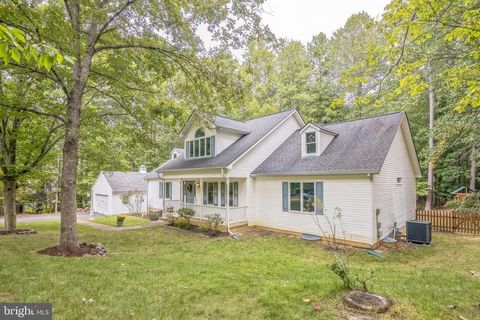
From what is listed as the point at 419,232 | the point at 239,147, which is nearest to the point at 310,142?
the point at 239,147

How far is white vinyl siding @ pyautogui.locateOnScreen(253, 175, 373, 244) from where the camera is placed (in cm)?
962

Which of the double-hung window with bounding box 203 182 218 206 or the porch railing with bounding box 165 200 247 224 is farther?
the double-hung window with bounding box 203 182 218 206

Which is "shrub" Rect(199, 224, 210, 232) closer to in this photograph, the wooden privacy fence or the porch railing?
the porch railing

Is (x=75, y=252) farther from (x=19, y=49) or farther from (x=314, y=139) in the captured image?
(x=314, y=139)

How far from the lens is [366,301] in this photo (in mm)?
4242

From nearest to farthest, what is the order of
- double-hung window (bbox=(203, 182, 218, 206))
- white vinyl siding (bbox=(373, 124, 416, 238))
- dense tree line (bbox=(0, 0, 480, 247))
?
1. dense tree line (bbox=(0, 0, 480, 247))
2. white vinyl siding (bbox=(373, 124, 416, 238))
3. double-hung window (bbox=(203, 182, 218, 206))

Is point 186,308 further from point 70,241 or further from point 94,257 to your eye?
point 70,241

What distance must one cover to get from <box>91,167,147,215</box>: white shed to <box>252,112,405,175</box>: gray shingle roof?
563 inches

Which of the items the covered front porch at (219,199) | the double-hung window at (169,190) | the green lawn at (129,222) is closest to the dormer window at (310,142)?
the covered front porch at (219,199)

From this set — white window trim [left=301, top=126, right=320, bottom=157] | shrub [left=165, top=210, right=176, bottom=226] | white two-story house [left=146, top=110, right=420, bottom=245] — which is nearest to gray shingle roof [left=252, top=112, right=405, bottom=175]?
white two-story house [left=146, top=110, right=420, bottom=245]

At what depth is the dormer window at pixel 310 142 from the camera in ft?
40.6

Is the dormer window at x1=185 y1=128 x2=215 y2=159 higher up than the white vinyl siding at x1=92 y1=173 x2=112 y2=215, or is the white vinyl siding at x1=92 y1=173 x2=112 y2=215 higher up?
the dormer window at x1=185 y1=128 x2=215 y2=159

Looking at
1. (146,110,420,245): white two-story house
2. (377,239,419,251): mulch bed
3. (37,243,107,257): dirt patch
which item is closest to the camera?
(37,243,107,257): dirt patch

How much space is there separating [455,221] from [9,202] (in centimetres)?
2181
